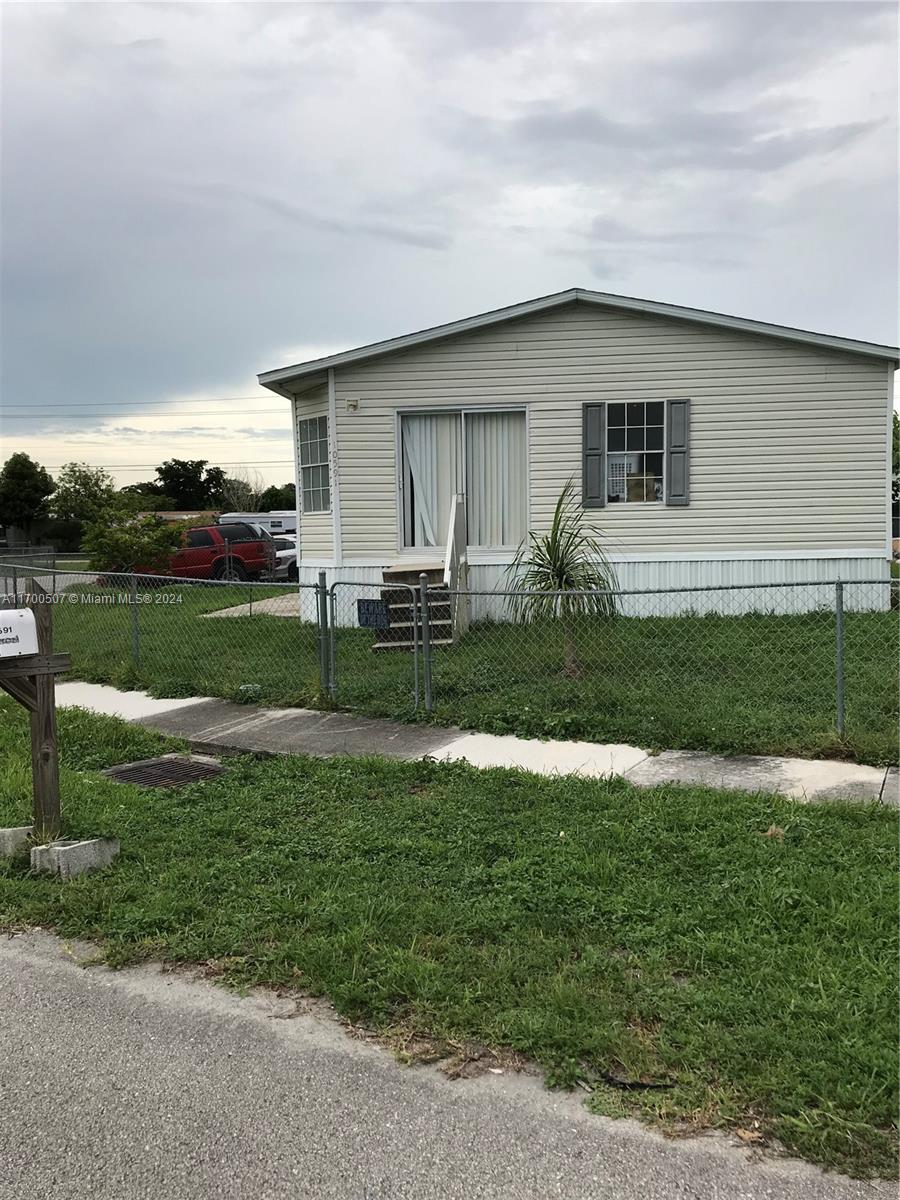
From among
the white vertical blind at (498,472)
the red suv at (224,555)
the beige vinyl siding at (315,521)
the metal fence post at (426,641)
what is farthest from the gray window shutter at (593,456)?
the red suv at (224,555)

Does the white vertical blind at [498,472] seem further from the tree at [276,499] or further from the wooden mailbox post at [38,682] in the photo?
the tree at [276,499]

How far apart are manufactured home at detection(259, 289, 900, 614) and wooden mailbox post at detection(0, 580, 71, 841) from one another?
6.86 metres

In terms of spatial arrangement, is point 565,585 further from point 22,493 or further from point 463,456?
point 22,493

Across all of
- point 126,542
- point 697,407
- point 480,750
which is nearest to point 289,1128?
point 480,750

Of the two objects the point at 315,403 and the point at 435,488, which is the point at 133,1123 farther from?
the point at 315,403

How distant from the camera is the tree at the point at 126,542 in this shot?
18.3 m

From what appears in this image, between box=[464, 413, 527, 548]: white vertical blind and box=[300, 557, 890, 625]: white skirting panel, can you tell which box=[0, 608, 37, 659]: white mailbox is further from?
box=[464, 413, 527, 548]: white vertical blind

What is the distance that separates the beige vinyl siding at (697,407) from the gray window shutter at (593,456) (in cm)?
10

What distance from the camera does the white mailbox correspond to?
4.57 m

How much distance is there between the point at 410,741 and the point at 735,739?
88.4 inches

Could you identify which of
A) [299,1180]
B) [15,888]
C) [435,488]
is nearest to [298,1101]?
[299,1180]

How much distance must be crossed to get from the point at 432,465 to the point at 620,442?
8.06ft

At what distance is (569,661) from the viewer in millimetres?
8578

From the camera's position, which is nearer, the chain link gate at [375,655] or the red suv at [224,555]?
the chain link gate at [375,655]
